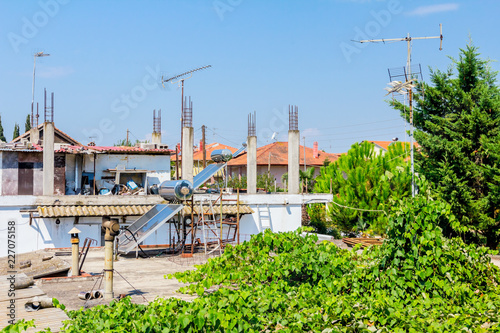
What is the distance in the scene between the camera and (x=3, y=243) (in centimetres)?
2105

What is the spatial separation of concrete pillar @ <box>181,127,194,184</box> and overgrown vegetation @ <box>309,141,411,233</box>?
9.34m

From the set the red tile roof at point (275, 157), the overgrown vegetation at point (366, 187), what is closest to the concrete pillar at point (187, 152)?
the overgrown vegetation at point (366, 187)

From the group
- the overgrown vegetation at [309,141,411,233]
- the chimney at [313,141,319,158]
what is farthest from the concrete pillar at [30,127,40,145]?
the chimney at [313,141,319,158]

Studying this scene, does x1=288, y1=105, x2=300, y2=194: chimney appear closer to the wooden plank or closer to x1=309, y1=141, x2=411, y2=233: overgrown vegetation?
x1=309, y1=141, x2=411, y2=233: overgrown vegetation

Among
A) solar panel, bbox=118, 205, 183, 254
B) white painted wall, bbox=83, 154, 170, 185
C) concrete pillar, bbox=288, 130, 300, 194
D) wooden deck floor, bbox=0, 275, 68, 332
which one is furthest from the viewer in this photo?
white painted wall, bbox=83, 154, 170, 185

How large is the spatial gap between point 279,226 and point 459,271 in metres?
15.4

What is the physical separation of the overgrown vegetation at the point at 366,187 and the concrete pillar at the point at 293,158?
4.46 metres

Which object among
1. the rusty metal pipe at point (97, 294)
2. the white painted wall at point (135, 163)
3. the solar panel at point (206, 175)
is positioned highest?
the white painted wall at point (135, 163)

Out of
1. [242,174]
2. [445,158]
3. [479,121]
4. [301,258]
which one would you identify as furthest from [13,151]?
[242,174]

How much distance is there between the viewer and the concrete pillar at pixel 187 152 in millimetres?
24250

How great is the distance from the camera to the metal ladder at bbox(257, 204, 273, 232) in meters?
24.8

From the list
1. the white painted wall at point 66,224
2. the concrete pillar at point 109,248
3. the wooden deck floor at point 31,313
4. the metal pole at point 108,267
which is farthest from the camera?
the white painted wall at point 66,224

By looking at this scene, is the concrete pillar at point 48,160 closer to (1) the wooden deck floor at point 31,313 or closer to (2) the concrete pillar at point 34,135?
(2) the concrete pillar at point 34,135

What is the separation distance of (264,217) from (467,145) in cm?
985
